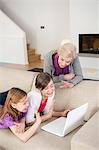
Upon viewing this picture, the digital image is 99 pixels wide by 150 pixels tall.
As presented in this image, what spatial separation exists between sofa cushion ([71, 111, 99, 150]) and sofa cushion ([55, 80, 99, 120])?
1.20ft

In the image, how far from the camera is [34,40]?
681cm

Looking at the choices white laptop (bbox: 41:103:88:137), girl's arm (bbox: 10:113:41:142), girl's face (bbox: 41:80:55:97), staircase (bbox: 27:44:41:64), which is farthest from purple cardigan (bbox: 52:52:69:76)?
staircase (bbox: 27:44:41:64)

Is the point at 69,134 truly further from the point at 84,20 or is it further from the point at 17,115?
the point at 84,20

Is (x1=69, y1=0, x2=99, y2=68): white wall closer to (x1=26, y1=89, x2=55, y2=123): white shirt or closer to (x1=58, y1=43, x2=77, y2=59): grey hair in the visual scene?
(x1=58, y1=43, x2=77, y2=59): grey hair

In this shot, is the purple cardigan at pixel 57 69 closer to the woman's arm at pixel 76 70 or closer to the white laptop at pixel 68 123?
the woman's arm at pixel 76 70

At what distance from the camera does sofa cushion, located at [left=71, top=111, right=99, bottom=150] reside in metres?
1.30

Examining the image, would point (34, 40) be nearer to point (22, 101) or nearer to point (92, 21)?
point (92, 21)

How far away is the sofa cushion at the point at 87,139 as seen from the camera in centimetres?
130

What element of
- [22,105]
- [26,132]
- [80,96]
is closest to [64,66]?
[80,96]

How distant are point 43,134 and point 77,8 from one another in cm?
414

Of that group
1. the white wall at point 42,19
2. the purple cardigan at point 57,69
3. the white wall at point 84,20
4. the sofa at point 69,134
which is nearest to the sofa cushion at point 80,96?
the sofa at point 69,134

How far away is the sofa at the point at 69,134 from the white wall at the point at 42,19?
3957mm

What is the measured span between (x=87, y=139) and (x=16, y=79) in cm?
112

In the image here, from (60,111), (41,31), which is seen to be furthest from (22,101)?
(41,31)
